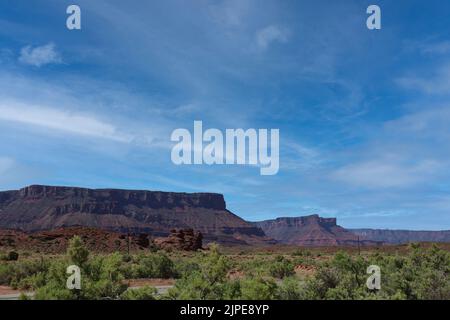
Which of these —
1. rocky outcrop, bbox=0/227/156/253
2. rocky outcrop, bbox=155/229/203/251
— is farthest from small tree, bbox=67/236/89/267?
rocky outcrop, bbox=155/229/203/251

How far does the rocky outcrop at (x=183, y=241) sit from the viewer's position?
88.3 metres

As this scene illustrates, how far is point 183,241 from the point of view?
90.8 meters

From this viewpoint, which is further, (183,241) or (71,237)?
(183,241)

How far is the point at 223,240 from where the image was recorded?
190125 mm

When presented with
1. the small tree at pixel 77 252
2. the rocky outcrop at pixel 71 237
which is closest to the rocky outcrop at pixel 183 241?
the rocky outcrop at pixel 71 237

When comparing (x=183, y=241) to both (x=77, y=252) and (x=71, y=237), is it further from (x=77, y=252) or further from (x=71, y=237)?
(x=77, y=252)

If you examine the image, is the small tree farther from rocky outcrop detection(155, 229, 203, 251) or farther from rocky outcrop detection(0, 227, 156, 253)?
rocky outcrop detection(155, 229, 203, 251)

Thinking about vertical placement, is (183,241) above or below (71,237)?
below

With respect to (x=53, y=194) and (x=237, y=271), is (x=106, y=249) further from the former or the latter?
(x=53, y=194)

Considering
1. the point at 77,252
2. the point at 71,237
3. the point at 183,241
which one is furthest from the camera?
the point at 183,241

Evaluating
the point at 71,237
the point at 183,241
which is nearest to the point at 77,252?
the point at 71,237

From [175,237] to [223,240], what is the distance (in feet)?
326
